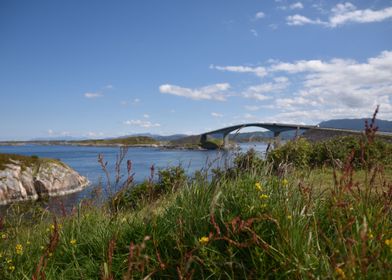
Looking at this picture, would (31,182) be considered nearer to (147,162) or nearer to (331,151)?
(331,151)

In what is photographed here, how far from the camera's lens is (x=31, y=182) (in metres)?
27.8

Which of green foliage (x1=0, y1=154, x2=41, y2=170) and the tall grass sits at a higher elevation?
the tall grass

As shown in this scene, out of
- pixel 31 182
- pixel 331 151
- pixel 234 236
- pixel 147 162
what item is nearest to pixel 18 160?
pixel 31 182

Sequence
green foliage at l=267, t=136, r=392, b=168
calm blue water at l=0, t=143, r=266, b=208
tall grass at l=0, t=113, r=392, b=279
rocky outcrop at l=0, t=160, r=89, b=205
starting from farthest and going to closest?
rocky outcrop at l=0, t=160, r=89, b=205 → green foliage at l=267, t=136, r=392, b=168 → calm blue water at l=0, t=143, r=266, b=208 → tall grass at l=0, t=113, r=392, b=279

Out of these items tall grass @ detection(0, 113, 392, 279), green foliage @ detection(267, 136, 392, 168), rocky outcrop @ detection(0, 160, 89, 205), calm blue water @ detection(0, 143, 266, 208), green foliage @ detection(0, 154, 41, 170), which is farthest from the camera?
green foliage @ detection(0, 154, 41, 170)

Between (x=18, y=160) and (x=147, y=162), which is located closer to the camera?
(x=18, y=160)

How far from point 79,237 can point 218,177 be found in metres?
1.86

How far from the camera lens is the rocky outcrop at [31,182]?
25703mm

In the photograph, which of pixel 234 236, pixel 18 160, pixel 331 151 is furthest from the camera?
pixel 18 160

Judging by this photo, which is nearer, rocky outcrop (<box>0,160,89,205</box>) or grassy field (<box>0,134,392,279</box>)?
grassy field (<box>0,134,392,279</box>)

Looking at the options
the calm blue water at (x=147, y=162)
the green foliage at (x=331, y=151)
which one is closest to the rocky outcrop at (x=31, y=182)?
the calm blue water at (x=147, y=162)

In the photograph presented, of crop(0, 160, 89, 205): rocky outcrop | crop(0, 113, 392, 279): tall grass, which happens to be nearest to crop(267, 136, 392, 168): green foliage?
crop(0, 113, 392, 279): tall grass

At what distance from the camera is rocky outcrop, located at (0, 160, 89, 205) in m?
25.7

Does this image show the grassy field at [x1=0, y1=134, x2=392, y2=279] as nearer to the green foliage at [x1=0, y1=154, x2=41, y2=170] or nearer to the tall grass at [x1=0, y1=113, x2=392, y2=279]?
the tall grass at [x1=0, y1=113, x2=392, y2=279]
